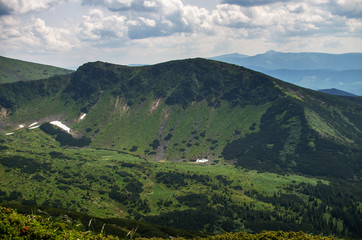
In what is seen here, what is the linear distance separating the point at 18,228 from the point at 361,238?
16866 centimetres

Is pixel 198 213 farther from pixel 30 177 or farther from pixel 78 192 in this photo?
pixel 30 177

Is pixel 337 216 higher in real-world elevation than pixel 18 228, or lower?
lower

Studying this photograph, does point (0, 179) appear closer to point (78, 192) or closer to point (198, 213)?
point (78, 192)

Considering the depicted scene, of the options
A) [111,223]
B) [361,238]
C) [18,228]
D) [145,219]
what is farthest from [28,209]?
[361,238]

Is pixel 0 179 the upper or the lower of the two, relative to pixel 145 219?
upper

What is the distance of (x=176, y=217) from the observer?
525 feet

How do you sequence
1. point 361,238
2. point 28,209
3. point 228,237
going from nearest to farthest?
point 228,237, point 28,209, point 361,238

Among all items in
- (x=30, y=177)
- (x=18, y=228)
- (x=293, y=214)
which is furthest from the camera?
(x=30, y=177)

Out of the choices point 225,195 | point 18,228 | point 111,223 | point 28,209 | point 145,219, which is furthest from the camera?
point 225,195

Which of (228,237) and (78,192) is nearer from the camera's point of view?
(228,237)

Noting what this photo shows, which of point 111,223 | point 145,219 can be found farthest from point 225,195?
point 111,223

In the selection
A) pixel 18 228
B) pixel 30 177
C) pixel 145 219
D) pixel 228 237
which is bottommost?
pixel 145 219

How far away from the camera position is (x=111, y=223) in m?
122

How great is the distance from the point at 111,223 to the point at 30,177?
317 ft
